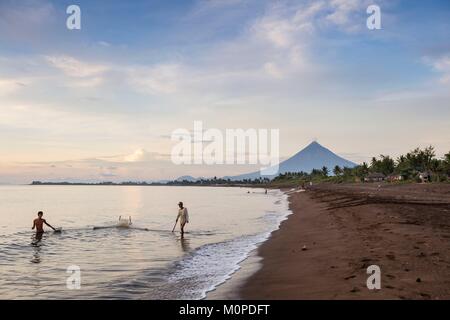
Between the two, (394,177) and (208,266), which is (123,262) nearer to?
(208,266)

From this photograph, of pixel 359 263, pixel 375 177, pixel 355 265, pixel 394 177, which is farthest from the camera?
pixel 375 177

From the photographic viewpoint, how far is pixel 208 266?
1545 centimetres

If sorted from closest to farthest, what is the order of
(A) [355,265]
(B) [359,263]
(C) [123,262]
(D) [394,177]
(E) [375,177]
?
1. (A) [355,265]
2. (B) [359,263]
3. (C) [123,262]
4. (D) [394,177]
5. (E) [375,177]

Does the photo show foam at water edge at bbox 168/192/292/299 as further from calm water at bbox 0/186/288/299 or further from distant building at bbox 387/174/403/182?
distant building at bbox 387/174/403/182

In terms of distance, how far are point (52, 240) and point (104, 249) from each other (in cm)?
594

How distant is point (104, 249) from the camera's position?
2088cm

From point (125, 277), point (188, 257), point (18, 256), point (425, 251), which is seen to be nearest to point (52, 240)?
point (18, 256)

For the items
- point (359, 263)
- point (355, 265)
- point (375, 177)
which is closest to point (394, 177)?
point (375, 177)

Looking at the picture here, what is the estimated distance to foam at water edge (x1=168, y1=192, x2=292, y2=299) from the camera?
1172 centimetres

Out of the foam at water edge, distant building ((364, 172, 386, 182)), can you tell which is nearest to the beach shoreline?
the foam at water edge

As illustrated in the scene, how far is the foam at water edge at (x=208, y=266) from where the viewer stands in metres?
11.7

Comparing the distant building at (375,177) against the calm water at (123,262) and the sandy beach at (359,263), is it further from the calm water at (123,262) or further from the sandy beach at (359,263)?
the sandy beach at (359,263)
